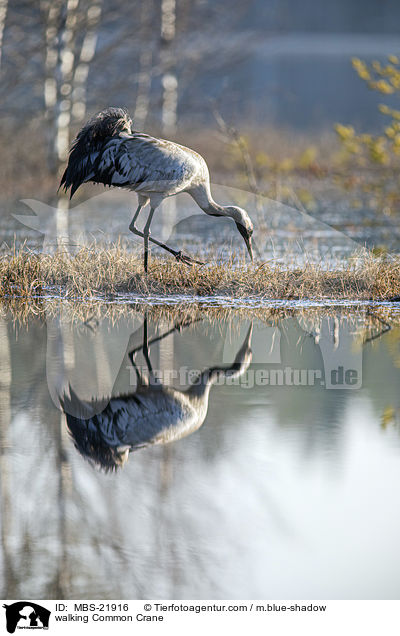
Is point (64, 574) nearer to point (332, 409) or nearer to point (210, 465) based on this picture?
point (210, 465)

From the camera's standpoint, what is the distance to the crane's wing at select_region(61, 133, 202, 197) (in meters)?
9.57

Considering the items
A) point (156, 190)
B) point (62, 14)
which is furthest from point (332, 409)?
point (62, 14)

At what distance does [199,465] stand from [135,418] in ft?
2.60

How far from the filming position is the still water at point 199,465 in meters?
3.91

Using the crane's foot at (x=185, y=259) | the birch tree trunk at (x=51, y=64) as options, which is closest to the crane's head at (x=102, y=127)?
the crane's foot at (x=185, y=259)

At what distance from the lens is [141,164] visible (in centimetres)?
956

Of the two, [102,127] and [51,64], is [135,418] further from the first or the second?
[51,64]

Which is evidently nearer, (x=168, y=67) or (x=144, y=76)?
(x=168, y=67)

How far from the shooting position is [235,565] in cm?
395

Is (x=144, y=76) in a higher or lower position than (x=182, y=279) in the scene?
higher
